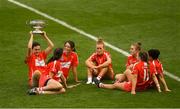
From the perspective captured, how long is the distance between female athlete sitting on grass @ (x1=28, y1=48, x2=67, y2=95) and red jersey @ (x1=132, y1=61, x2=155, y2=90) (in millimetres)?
1789

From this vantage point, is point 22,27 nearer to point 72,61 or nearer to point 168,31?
point 168,31

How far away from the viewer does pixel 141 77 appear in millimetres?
14469

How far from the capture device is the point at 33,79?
14.7 metres

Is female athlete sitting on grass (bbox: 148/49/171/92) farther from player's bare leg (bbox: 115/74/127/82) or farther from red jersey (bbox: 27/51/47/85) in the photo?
red jersey (bbox: 27/51/47/85)

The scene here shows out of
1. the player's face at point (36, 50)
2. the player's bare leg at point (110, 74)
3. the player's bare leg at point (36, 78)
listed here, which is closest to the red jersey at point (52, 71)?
the player's bare leg at point (36, 78)

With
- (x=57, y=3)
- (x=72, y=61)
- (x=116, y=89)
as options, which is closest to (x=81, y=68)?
(x=72, y=61)

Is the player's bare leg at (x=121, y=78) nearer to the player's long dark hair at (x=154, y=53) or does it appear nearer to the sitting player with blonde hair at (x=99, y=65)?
the sitting player with blonde hair at (x=99, y=65)

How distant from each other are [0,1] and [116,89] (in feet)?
46.9

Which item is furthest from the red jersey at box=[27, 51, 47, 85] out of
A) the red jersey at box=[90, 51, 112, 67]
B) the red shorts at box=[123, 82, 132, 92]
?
the red shorts at box=[123, 82, 132, 92]

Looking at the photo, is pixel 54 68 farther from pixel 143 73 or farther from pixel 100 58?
pixel 143 73

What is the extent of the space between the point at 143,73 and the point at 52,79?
2165 mm

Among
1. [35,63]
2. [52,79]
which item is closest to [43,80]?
[52,79]

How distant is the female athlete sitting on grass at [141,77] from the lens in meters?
14.3

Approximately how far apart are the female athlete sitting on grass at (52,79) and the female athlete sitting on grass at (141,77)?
146 centimetres
